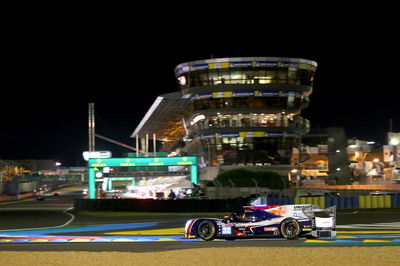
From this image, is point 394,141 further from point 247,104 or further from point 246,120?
point 247,104

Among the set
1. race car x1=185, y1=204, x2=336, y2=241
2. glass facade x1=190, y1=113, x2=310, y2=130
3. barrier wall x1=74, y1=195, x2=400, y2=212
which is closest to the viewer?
race car x1=185, y1=204, x2=336, y2=241

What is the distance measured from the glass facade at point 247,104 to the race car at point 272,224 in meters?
60.1

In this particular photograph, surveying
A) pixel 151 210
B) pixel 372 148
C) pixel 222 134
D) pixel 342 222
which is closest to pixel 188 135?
pixel 222 134

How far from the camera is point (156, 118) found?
118m

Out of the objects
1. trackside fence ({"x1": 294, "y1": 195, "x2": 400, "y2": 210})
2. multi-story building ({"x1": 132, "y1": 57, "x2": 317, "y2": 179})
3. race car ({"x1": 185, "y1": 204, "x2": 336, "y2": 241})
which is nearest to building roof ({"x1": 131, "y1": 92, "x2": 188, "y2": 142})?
multi-story building ({"x1": 132, "y1": 57, "x2": 317, "y2": 179})

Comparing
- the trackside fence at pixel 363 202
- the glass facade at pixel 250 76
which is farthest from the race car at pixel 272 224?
the glass facade at pixel 250 76

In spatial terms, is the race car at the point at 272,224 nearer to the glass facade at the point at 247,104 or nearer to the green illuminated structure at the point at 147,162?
the green illuminated structure at the point at 147,162

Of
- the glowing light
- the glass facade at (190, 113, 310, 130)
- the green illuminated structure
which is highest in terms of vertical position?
the glass facade at (190, 113, 310, 130)

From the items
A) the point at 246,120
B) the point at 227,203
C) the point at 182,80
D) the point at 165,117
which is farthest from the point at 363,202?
the point at 165,117

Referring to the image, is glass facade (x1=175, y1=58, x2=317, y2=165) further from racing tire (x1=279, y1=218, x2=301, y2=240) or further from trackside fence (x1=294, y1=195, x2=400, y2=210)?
racing tire (x1=279, y1=218, x2=301, y2=240)

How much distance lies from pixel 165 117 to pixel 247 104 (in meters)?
38.4

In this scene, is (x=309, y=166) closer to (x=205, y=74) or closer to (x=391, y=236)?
(x=205, y=74)

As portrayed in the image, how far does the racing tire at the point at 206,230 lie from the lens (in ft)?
69.3

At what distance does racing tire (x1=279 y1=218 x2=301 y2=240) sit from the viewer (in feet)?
67.2
